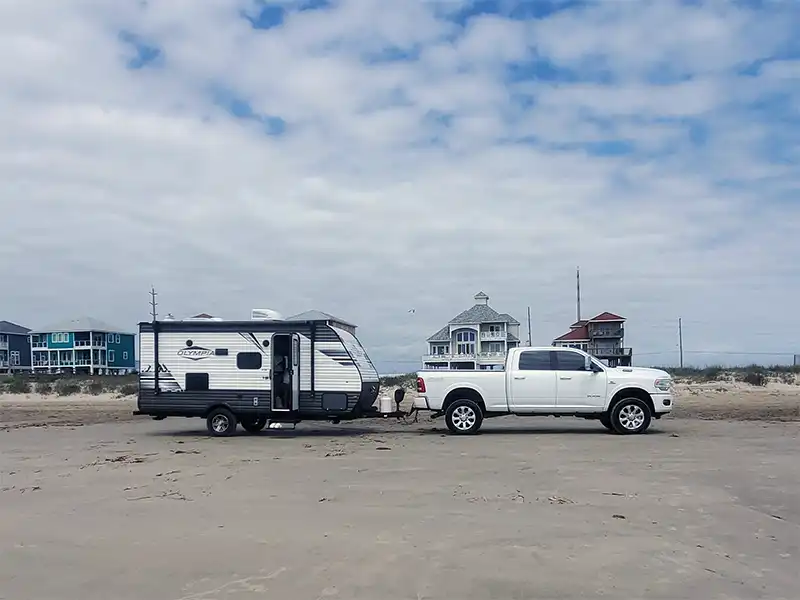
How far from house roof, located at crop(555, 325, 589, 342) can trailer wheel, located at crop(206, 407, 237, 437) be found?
43.1 metres

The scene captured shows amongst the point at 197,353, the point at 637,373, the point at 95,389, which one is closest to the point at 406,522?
the point at 637,373

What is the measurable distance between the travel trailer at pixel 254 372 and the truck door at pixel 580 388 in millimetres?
3914

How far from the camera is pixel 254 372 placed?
1852 centimetres

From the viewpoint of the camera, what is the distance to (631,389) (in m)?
17.6

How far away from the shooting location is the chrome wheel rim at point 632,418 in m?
17.4

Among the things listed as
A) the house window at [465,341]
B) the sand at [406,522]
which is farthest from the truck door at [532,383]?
the house window at [465,341]

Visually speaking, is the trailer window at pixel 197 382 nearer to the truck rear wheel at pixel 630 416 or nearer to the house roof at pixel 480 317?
the truck rear wheel at pixel 630 416

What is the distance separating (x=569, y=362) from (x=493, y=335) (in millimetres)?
39754

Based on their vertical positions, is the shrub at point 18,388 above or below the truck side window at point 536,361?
below

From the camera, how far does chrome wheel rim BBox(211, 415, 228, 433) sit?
18.6 m

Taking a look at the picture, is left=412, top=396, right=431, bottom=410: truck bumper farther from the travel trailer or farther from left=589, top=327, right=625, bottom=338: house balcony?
left=589, top=327, right=625, bottom=338: house balcony

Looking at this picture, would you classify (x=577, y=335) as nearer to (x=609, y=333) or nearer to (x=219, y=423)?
(x=609, y=333)

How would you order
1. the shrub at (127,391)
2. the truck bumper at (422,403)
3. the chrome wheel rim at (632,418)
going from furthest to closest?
the shrub at (127,391)
the truck bumper at (422,403)
the chrome wheel rim at (632,418)

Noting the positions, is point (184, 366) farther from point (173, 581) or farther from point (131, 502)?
point (173, 581)
